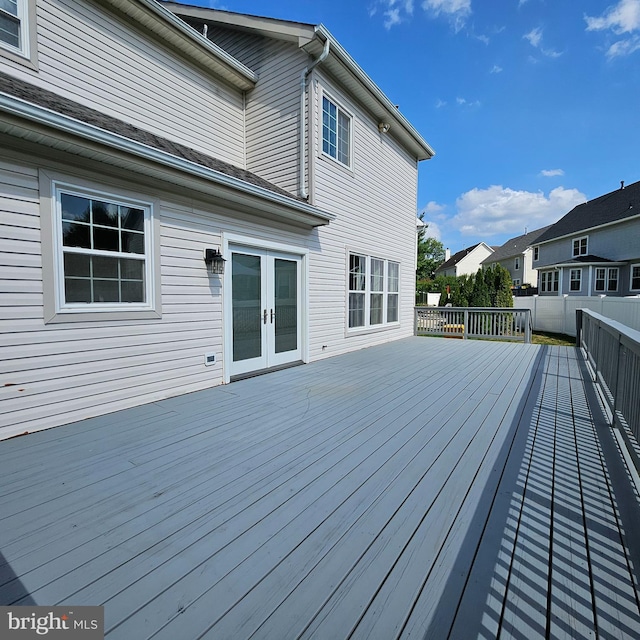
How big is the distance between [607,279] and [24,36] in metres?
24.0

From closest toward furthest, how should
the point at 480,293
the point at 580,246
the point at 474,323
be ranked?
the point at 474,323, the point at 480,293, the point at 580,246

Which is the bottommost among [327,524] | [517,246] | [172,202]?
[327,524]

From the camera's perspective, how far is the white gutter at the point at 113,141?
8.63 ft

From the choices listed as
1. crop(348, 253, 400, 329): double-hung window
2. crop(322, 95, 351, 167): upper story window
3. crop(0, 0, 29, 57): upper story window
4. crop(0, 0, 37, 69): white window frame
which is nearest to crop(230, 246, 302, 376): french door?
crop(348, 253, 400, 329): double-hung window

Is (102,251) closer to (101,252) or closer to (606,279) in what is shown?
(101,252)

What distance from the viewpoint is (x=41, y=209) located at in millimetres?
3143

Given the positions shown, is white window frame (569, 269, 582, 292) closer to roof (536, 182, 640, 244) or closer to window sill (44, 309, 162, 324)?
roof (536, 182, 640, 244)

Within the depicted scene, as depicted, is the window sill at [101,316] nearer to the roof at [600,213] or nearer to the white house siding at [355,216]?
the white house siding at [355,216]

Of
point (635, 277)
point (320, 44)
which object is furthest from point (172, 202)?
point (635, 277)

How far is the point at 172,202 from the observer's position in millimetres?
4145

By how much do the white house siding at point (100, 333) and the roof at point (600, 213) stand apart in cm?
2114

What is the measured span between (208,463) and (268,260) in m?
3.52

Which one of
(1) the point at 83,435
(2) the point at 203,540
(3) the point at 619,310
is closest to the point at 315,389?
(1) the point at 83,435

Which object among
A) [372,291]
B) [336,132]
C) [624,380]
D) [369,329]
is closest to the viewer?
[624,380]
